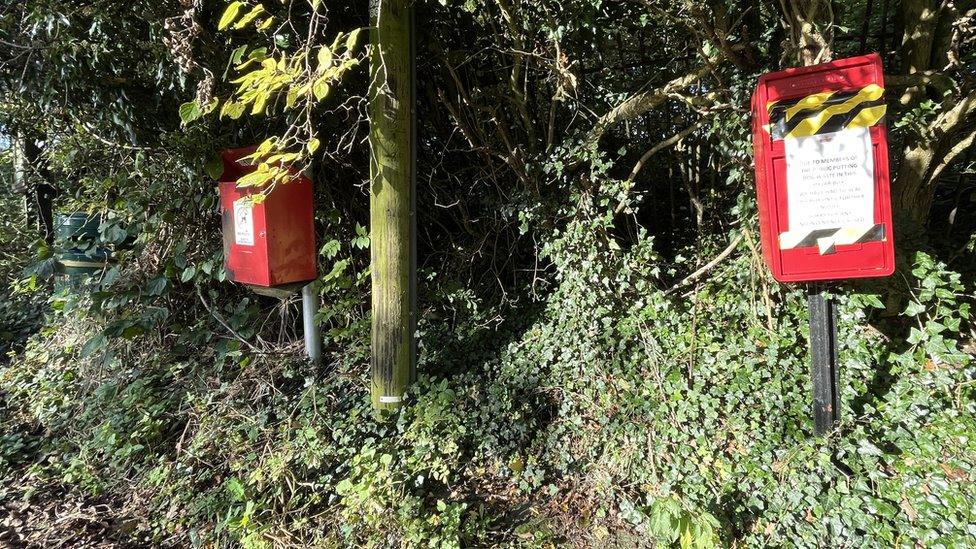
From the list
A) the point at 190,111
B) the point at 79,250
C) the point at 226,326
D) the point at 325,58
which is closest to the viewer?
the point at 325,58

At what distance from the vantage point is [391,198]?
8.75 feet

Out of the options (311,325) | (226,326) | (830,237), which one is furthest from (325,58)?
(226,326)

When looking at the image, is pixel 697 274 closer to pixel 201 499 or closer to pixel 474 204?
pixel 474 204

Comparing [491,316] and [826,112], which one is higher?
[826,112]

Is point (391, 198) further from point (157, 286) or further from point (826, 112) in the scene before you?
point (157, 286)

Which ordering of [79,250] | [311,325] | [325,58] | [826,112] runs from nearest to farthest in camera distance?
[826,112] → [325,58] → [311,325] → [79,250]

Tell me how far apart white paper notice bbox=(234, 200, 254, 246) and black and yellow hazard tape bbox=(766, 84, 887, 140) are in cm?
263

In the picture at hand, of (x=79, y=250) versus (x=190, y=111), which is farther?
(x=79, y=250)

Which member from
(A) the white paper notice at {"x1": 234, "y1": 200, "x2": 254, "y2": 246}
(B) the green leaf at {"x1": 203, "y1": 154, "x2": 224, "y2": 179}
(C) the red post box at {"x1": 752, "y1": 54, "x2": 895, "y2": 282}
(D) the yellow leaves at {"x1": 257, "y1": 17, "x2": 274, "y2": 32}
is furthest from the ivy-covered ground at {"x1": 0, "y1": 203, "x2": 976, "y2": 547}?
(D) the yellow leaves at {"x1": 257, "y1": 17, "x2": 274, "y2": 32}

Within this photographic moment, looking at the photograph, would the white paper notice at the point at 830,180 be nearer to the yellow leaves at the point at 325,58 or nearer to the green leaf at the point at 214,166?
the yellow leaves at the point at 325,58

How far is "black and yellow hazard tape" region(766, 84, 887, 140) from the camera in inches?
75.3

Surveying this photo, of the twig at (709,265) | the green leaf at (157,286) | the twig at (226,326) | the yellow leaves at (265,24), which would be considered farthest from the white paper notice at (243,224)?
the twig at (709,265)

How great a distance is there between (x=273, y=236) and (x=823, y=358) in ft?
9.16

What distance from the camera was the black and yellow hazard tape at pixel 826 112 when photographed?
6.28ft
